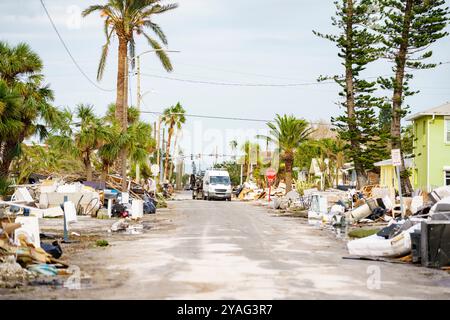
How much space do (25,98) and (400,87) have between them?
21.1 m

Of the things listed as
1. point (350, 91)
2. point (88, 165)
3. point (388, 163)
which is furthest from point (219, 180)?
point (88, 165)

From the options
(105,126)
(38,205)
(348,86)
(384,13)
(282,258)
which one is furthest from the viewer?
(348,86)

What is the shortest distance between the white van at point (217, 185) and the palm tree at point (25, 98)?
2975 centimetres

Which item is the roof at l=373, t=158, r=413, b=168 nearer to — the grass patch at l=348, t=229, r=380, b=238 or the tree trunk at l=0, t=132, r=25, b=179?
the tree trunk at l=0, t=132, r=25, b=179

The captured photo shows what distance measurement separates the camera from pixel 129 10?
1724 inches

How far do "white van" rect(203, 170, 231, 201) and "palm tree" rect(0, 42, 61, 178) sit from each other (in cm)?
2975

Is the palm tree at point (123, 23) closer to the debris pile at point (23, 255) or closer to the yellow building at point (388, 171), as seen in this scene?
the yellow building at point (388, 171)

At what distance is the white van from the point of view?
2530 inches

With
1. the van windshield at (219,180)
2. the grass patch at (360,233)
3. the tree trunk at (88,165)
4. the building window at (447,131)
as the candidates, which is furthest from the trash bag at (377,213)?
the van windshield at (219,180)

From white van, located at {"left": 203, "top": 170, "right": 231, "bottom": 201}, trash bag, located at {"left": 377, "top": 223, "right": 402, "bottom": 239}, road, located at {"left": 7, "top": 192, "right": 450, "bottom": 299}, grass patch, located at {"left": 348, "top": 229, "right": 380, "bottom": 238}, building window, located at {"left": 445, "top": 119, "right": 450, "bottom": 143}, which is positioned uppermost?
building window, located at {"left": 445, "top": 119, "right": 450, "bottom": 143}

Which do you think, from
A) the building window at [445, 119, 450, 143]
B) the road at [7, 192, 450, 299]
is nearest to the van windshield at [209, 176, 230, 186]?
the building window at [445, 119, 450, 143]
